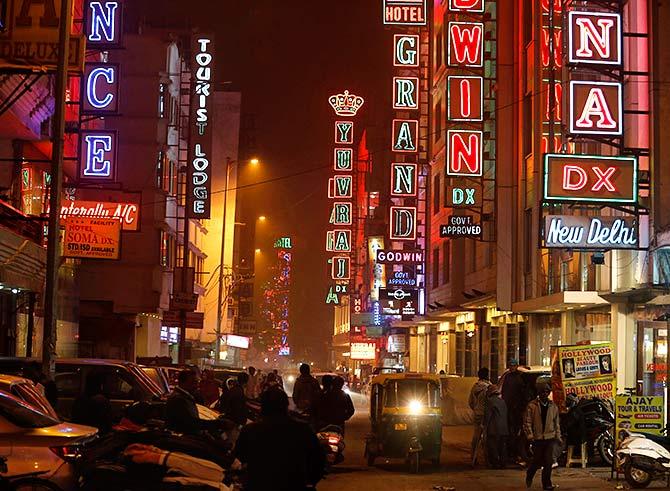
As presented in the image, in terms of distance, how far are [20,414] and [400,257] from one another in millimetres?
45247

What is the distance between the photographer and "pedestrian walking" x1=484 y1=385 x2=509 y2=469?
20969 millimetres

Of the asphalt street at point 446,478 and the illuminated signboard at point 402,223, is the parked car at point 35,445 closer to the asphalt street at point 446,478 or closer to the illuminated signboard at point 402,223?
the asphalt street at point 446,478

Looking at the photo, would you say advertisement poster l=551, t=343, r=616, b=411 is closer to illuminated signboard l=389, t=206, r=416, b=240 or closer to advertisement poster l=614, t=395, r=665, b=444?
advertisement poster l=614, t=395, r=665, b=444

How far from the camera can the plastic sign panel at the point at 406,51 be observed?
52562mm

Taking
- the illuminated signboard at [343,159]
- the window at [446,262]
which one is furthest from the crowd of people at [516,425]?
the illuminated signboard at [343,159]

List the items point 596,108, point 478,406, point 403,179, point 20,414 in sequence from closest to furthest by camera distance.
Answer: point 20,414
point 478,406
point 596,108
point 403,179

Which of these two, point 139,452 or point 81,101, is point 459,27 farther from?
point 139,452

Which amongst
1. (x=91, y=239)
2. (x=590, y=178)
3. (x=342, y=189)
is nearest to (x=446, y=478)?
(x=590, y=178)

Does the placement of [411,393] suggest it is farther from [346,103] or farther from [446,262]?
[346,103]

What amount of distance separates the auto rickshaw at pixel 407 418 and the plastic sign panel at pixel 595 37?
29.3 feet

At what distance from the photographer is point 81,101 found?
95.8ft

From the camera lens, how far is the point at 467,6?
38531mm

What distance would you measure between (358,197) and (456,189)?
195ft

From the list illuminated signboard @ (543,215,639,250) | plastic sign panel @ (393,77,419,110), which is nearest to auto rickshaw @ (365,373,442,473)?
illuminated signboard @ (543,215,639,250)
